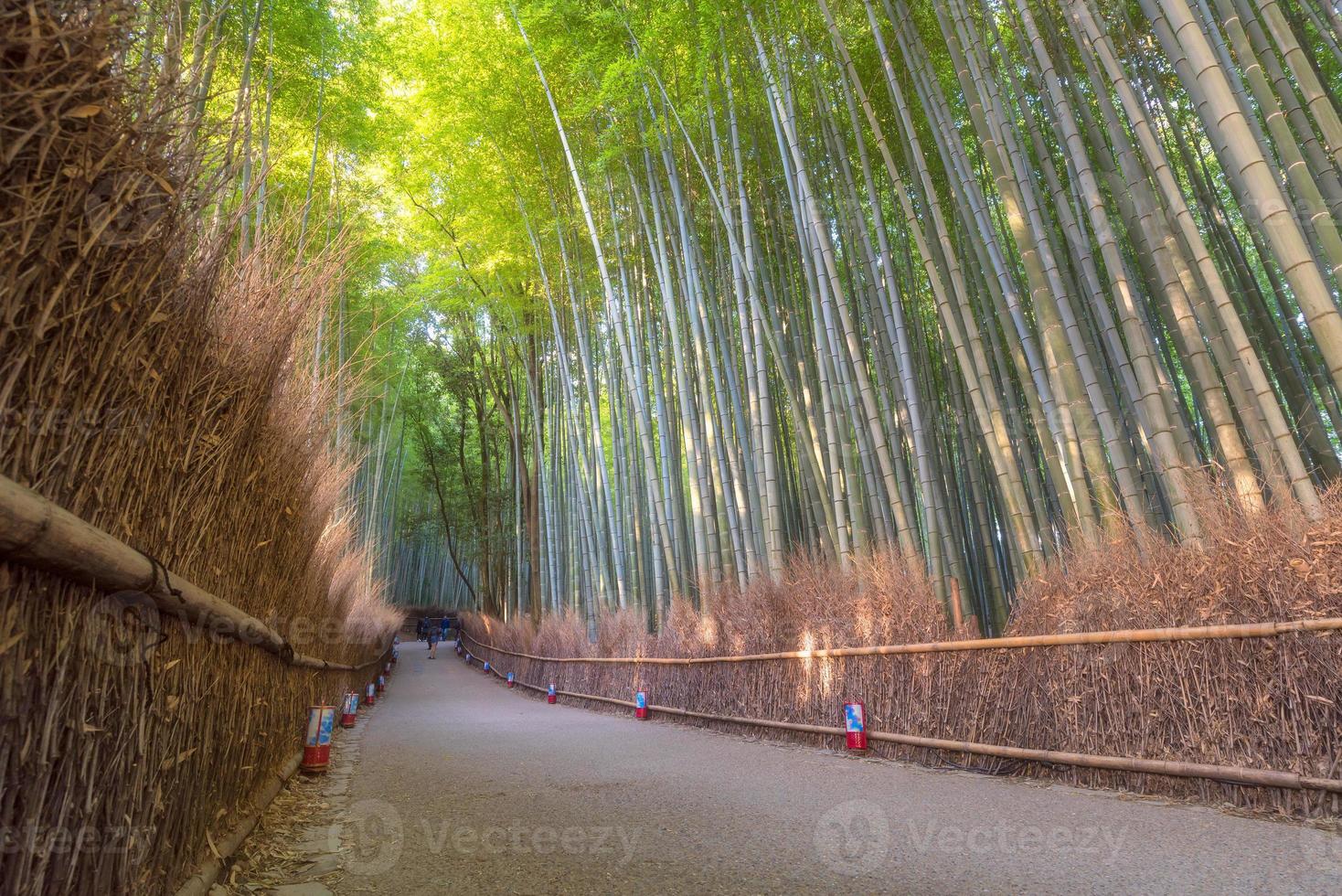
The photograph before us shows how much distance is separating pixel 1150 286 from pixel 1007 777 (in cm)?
330

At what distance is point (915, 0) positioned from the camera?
4949 millimetres

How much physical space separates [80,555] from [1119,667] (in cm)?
301

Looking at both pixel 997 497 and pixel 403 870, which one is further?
pixel 997 497

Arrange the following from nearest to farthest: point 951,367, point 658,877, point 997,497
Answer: point 658,877, point 951,367, point 997,497

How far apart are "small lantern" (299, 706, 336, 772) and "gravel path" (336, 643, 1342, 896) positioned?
0.67ft

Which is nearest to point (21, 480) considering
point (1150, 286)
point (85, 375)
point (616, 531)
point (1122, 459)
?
point (85, 375)

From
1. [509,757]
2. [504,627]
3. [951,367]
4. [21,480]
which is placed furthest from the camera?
[504,627]

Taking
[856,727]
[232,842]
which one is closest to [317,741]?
[232,842]

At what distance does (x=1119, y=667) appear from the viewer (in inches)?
101

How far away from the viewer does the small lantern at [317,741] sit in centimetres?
329

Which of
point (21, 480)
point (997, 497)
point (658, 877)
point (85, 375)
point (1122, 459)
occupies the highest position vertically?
point (997, 497)

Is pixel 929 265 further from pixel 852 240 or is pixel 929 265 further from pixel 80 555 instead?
pixel 80 555

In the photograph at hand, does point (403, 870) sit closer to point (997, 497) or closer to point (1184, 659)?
point (1184, 659)

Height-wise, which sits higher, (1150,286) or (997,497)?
(1150,286)
